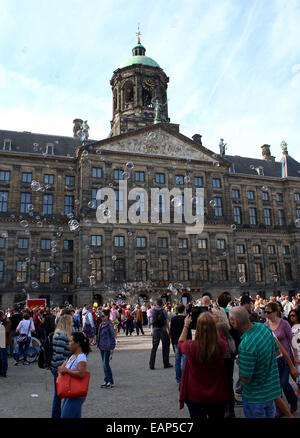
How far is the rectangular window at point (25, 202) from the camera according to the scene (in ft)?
129

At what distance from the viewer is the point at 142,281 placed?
38.8 metres

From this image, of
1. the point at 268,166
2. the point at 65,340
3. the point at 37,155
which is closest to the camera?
the point at 65,340

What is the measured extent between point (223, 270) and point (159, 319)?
3256 centimetres

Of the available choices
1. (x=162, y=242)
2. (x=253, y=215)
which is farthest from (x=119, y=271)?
(x=253, y=215)

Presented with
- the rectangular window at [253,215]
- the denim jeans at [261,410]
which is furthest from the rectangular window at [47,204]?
the denim jeans at [261,410]

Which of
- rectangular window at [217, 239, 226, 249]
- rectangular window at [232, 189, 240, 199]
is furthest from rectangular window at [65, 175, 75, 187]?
rectangular window at [232, 189, 240, 199]

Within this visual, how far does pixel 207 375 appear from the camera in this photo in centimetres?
421

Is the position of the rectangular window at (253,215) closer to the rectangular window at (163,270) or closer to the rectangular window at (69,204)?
→ the rectangular window at (163,270)

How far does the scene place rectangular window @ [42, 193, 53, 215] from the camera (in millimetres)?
39938

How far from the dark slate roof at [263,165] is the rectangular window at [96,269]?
945 inches
